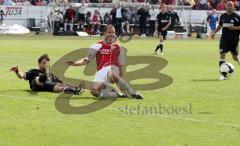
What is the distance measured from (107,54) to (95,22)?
36.4m

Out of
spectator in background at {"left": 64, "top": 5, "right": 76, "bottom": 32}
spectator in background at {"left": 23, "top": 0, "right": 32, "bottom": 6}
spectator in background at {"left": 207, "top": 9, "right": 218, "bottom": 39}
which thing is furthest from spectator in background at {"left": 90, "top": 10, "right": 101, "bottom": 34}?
spectator in background at {"left": 207, "top": 9, "right": 218, "bottom": 39}

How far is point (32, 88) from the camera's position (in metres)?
16.8

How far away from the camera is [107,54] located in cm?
1616

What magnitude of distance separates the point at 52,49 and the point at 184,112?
21.9m

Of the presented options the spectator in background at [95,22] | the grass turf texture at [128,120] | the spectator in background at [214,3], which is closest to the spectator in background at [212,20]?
the spectator in background at [214,3]

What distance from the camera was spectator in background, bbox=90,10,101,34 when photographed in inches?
2065

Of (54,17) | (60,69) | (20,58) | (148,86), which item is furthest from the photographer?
(54,17)

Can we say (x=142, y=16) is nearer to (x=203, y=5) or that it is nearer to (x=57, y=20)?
(x=57, y=20)

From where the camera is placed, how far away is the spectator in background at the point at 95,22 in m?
52.5

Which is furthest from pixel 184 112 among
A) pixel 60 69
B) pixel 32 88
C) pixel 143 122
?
pixel 60 69

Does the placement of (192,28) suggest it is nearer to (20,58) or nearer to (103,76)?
(20,58)

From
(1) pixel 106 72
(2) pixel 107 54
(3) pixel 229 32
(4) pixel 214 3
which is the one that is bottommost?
(4) pixel 214 3

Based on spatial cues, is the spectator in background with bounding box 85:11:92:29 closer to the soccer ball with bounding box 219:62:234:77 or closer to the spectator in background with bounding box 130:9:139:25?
the spectator in background with bounding box 130:9:139:25

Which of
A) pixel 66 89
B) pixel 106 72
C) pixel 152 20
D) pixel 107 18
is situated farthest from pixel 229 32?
pixel 107 18
